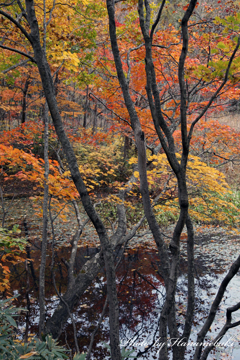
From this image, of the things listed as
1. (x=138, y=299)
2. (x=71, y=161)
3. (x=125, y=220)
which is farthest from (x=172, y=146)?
(x=125, y=220)

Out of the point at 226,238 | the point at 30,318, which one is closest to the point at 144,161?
the point at 30,318

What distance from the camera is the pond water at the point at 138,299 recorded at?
3408 millimetres

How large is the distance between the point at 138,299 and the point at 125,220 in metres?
1.68

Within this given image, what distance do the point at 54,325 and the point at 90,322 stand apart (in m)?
0.68

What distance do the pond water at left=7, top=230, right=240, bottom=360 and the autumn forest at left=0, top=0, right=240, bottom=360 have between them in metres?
0.02

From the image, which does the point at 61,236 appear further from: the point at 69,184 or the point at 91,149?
the point at 91,149

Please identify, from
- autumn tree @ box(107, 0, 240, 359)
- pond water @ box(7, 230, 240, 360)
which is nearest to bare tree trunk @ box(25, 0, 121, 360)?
autumn tree @ box(107, 0, 240, 359)

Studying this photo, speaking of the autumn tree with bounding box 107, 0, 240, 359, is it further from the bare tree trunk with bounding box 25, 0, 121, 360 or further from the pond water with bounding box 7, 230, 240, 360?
the pond water with bounding box 7, 230, 240, 360

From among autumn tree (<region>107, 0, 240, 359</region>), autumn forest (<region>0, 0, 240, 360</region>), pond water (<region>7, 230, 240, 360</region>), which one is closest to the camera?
A: autumn tree (<region>107, 0, 240, 359</region>)

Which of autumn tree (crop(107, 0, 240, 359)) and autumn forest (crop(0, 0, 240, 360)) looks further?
autumn forest (crop(0, 0, 240, 360))

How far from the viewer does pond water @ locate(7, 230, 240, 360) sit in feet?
11.2

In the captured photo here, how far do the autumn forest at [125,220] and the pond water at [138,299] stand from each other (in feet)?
0.07

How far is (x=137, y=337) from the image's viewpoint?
3.52 m

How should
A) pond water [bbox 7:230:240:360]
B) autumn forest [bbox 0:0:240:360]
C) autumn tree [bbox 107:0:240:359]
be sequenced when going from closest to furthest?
autumn tree [bbox 107:0:240:359] → autumn forest [bbox 0:0:240:360] → pond water [bbox 7:230:240:360]
